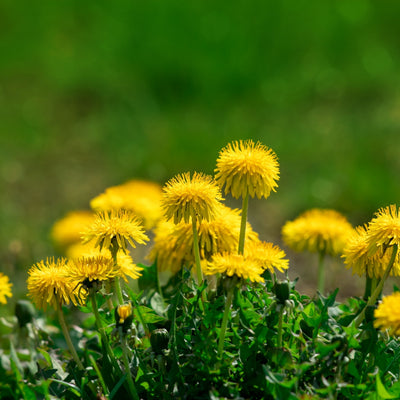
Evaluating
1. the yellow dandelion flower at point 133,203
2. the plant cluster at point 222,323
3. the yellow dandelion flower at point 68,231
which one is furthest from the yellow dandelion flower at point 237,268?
the yellow dandelion flower at point 68,231

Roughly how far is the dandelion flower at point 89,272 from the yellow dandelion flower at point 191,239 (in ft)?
1.21

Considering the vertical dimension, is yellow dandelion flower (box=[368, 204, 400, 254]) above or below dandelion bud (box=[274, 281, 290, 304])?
above

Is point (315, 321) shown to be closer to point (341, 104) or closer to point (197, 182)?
point (197, 182)

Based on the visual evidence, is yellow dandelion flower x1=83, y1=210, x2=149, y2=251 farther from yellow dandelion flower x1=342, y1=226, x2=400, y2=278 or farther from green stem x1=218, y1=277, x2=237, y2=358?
yellow dandelion flower x1=342, y1=226, x2=400, y2=278

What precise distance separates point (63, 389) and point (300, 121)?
13.8 ft

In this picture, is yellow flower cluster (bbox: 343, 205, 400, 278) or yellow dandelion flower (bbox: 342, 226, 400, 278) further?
yellow dandelion flower (bbox: 342, 226, 400, 278)

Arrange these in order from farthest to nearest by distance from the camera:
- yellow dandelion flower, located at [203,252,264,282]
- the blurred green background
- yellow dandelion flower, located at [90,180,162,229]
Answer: the blurred green background → yellow dandelion flower, located at [90,180,162,229] → yellow dandelion flower, located at [203,252,264,282]

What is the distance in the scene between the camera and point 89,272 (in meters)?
1.77

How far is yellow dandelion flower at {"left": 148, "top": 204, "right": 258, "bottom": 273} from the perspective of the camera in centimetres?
211

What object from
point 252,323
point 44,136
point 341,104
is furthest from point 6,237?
point 341,104

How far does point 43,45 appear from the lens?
7125 mm

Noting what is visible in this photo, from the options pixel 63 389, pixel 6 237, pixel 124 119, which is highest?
pixel 124 119

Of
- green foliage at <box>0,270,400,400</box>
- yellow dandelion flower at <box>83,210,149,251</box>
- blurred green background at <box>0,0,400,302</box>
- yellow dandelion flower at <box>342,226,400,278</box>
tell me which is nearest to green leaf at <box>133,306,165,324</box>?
green foliage at <box>0,270,400,400</box>

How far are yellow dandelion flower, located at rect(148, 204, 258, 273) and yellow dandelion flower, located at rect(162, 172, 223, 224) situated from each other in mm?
74
